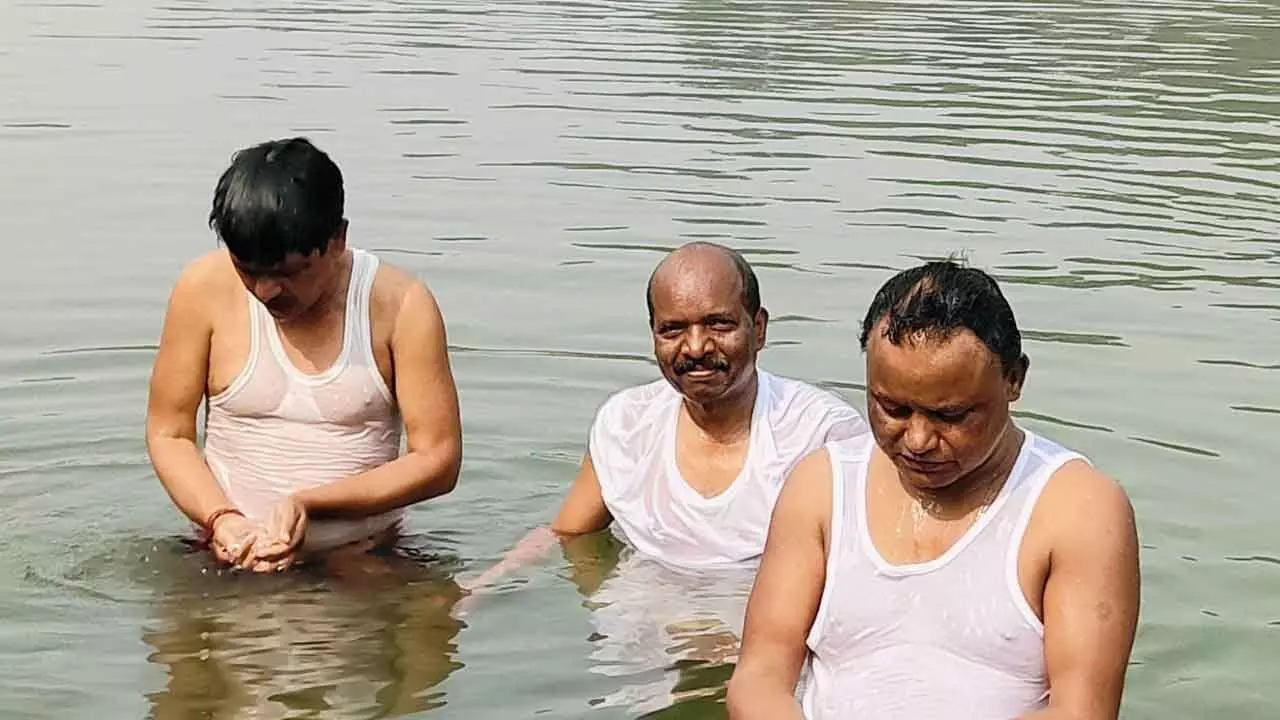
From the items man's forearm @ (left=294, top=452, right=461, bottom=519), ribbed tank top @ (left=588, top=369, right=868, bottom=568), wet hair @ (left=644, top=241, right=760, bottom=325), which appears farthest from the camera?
man's forearm @ (left=294, top=452, right=461, bottom=519)

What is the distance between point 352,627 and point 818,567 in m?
2.54

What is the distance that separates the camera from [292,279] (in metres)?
6.13

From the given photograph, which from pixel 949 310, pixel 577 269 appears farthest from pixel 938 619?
pixel 577 269

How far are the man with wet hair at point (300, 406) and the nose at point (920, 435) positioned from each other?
2.66m

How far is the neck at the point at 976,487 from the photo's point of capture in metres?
4.36

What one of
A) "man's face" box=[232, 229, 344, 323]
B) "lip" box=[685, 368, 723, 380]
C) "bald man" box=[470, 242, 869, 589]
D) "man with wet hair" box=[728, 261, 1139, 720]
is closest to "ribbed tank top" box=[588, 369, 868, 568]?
"bald man" box=[470, 242, 869, 589]

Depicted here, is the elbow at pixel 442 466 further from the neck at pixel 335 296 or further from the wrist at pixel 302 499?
the neck at pixel 335 296

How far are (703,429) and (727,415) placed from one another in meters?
0.12

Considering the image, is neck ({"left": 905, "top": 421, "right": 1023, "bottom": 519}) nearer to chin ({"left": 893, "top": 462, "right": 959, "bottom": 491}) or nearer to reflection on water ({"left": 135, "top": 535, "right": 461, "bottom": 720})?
chin ({"left": 893, "top": 462, "right": 959, "bottom": 491})

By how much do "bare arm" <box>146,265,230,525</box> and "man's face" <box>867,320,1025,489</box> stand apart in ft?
9.75

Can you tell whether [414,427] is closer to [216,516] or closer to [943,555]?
[216,516]

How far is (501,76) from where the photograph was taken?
20.5 metres

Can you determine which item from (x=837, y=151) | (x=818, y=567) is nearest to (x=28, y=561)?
(x=818, y=567)

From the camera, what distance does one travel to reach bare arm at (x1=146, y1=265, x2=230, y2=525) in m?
6.60
